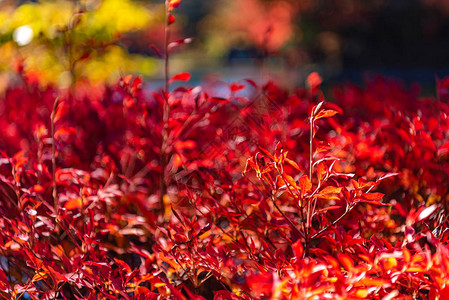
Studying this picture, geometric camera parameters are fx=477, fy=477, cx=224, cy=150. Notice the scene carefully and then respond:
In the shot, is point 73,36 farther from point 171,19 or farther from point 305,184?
point 305,184

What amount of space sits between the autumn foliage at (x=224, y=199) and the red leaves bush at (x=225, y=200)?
1 cm

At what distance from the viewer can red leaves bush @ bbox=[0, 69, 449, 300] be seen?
1.31 meters

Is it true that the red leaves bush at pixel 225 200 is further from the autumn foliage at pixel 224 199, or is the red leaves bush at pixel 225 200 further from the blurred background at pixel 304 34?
the blurred background at pixel 304 34

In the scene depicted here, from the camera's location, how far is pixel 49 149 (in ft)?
9.36

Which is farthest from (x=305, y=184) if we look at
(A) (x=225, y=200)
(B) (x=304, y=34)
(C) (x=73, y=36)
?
(B) (x=304, y=34)

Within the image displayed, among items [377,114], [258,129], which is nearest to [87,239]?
[258,129]

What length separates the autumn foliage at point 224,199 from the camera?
1313 millimetres

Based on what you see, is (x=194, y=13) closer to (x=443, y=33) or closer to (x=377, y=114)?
(x=443, y=33)

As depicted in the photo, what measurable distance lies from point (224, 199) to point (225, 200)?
0.9 inches

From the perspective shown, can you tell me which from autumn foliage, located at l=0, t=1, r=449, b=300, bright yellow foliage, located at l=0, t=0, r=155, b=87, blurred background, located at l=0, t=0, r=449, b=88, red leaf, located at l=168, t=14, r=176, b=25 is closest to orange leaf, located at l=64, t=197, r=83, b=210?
autumn foliage, located at l=0, t=1, r=449, b=300

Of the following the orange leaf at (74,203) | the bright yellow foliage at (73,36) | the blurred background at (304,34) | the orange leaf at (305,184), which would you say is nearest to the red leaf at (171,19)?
the orange leaf at (74,203)

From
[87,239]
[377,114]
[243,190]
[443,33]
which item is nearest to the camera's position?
[87,239]

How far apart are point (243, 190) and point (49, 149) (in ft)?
4.73

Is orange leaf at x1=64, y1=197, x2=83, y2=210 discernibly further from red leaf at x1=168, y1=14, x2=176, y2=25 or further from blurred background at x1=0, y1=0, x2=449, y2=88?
blurred background at x1=0, y1=0, x2=449, y2=88
